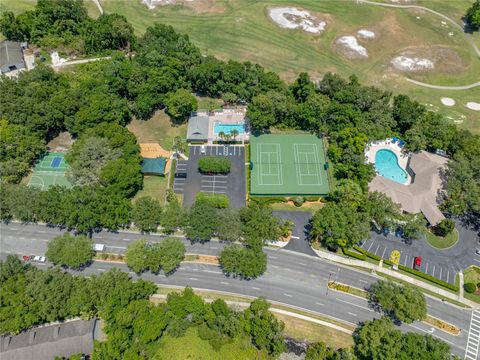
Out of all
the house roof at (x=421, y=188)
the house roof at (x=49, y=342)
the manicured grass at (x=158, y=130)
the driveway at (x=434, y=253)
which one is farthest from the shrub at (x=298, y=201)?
the house roof at (x=49, y=342)

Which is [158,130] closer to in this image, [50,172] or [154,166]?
[154,166]

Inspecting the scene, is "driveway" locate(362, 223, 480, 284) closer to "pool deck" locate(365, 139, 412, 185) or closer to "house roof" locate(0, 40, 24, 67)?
"pool deck" locate(365, 139, 412, 185)

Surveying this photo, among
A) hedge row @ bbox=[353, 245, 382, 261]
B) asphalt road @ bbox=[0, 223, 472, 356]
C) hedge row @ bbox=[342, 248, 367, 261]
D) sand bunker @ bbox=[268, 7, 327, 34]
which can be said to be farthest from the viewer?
sand bunker @ bbox=[268, 7, 327, 34]

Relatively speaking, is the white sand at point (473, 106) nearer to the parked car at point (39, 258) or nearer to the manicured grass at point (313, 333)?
the manicured grass at point (313, 333)

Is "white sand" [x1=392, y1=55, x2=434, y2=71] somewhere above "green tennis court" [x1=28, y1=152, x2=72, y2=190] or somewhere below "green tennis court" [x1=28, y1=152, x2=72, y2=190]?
above

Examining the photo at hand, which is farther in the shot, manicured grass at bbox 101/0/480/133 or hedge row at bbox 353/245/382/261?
manicured grass at bbox 101/0/480/133

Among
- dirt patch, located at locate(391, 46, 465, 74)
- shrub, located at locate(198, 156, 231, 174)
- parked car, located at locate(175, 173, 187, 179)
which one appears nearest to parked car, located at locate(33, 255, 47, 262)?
parked car, located at locate(175, 173, 187, 179)
